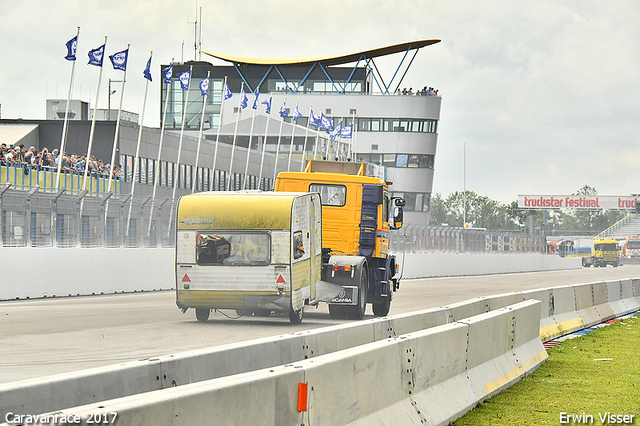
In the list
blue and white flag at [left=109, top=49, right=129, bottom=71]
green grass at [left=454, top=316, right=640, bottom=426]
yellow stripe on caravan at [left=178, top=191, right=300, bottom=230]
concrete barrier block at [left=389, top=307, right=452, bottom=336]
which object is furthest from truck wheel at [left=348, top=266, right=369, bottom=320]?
blue and white flag at [left=109, top=49, right=129, bottom=71]

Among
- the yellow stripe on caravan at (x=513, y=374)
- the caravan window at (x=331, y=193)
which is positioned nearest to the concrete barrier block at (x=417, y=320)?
the yellow stripe on caravan at (x=513, y=374)

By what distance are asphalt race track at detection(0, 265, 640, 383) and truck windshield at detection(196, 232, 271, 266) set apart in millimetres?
1190

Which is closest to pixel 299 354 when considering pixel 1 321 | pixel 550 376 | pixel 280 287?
pixel 550 376

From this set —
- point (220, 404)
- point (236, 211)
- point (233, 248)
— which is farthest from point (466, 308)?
point (220, 404)

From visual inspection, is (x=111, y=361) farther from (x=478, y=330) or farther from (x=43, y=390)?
(x=43, y=390)

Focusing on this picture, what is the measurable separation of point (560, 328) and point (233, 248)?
19.8 ft

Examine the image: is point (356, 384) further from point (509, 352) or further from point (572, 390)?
point (509, 352)

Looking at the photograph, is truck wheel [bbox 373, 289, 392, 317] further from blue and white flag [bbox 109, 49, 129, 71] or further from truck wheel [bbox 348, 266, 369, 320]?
blue and white flag [bbox 109, 49, 129, 71]

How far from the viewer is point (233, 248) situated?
1861 cm

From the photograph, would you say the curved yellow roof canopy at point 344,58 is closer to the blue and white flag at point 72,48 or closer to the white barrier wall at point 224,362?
the blue and white flag at point 72,48

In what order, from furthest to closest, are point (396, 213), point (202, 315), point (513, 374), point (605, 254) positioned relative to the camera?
1. point (605, 254)
2. point (396, 213)
3. point (202, 315)
4. point (513, 374)

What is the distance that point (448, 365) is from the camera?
351 inches

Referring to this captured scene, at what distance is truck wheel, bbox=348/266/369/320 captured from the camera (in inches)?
793

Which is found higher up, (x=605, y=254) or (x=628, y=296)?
(x=605, y=254)
